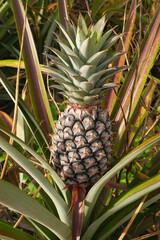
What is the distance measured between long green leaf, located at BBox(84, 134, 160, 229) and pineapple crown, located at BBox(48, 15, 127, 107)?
0.20 metres

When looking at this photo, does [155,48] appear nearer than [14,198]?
No

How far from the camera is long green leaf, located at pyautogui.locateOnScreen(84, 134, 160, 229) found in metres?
0.61

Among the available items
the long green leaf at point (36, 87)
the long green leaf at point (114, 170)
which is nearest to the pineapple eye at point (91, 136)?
the long green leaf at point (114, 170)

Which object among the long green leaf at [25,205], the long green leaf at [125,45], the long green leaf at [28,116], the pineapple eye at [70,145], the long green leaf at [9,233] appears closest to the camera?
the long green leaf at [25,205]

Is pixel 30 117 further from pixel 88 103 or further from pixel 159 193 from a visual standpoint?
pixel 159 193

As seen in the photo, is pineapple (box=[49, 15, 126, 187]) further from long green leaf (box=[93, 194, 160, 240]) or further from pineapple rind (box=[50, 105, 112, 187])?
long green leaf (box=[93, 194, 160, 240])

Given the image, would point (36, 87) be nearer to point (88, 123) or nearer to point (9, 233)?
point (88, 123)

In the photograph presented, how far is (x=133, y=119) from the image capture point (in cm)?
112

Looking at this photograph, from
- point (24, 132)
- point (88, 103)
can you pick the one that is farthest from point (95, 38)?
point (24, 132)

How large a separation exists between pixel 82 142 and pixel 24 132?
0.45m

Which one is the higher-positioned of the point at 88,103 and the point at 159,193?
the point at 88,103

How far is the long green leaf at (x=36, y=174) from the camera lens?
605 mm

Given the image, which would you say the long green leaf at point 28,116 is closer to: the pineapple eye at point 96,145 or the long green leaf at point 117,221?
the pineapple eye at point 96,145

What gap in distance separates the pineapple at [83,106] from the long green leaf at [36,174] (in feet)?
0.29
